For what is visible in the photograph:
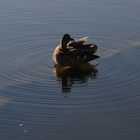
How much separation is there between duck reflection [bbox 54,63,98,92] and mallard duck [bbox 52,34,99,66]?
11 centimetres

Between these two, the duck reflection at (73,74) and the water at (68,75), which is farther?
the duck reflection at (73,74)

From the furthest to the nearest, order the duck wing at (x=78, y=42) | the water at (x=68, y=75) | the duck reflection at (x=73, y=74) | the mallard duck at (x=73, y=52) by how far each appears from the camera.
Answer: the duck wing at (x=78, y=42) → the mallard duck at (x=73, y=52) → the duck reflection at (x=73, y=74) → the water at (x=68, y=75)

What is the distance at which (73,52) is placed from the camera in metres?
10.8

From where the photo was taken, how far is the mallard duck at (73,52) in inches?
415

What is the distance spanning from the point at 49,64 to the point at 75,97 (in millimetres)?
1756

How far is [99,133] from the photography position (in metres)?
7.64

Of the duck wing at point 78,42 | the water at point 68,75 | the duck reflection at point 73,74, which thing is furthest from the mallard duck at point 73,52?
the water at point 68,75

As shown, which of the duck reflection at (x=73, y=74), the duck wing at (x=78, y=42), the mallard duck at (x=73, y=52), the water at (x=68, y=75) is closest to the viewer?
the water at (x=68, y=75)

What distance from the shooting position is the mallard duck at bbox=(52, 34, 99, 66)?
34.6ft

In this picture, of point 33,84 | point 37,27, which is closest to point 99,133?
point 33,84

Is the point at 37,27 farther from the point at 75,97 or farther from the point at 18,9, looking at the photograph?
the point at 75,97

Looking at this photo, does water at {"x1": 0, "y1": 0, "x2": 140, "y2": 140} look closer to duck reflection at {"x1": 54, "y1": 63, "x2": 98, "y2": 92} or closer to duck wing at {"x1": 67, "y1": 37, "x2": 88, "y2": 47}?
duck reflection at {"x1": 54, "y1": 63, "x2": 98, "y2": 92}

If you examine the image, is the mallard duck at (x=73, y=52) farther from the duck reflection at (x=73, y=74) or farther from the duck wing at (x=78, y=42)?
the duck reflection at (x=73, y=74)

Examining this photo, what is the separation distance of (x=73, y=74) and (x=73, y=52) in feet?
2.79
